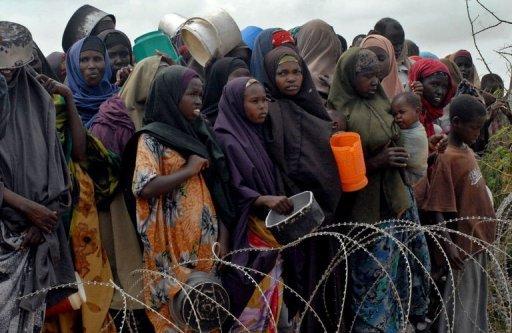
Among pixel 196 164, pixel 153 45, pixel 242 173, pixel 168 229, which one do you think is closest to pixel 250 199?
pixel 242 173

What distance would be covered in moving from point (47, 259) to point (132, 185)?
58 cm

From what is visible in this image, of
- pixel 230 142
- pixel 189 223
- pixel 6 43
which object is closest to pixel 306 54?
pixel 230 142

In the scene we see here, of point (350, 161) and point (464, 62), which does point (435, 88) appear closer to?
point (350, 161)

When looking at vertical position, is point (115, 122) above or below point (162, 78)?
below

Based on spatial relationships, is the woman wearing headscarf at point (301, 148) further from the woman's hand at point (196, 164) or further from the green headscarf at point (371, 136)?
the woman's hand at point (196, 164)

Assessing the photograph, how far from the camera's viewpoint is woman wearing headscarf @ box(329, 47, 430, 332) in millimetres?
4511

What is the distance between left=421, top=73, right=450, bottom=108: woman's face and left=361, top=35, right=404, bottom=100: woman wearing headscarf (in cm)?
23

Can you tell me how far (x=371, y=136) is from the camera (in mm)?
4500

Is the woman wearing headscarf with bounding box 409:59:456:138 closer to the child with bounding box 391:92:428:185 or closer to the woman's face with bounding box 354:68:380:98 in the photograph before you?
the child with bounding box 391:92:428:185

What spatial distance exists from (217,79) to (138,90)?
67 centimetres

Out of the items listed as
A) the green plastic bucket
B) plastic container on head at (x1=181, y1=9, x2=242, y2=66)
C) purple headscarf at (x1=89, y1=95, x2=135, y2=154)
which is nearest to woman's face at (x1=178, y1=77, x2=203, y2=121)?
purple headscarf at (x1=89, y1=95, x2=135, y2=154)

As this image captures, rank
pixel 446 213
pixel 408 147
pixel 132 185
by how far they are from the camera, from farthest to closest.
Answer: pixel 446 213, pixel 408 147, pixel 132 185

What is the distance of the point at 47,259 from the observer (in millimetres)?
3594

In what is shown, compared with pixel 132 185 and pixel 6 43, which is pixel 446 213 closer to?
pixel 132 185
